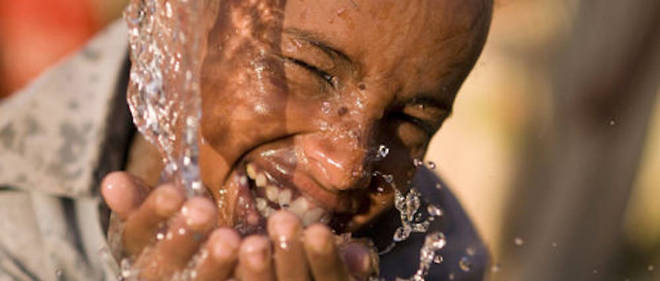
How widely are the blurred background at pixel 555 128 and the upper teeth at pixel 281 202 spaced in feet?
6.17

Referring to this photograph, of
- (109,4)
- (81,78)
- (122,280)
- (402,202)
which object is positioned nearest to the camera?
(122,280)

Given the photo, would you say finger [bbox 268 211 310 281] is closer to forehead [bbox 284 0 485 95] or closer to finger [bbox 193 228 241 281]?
finger [bbox 193 228 241 281]

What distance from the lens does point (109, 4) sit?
3.43m

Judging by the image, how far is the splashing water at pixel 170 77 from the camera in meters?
1.32

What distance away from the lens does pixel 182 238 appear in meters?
1.02

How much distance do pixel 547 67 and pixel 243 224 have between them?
241cm

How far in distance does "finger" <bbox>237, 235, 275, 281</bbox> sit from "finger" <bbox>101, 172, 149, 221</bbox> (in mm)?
170

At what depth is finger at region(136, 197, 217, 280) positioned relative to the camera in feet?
3.32

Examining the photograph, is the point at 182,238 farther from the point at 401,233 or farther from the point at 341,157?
the point at 401,233

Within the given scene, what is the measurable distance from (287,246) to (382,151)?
350 millimetres

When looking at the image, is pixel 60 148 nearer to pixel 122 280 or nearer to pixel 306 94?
pixel 122 280

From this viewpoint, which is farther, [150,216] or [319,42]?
[319,42]

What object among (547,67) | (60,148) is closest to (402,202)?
(60,148)

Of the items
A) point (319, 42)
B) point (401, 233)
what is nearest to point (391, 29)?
point (319, 42)
